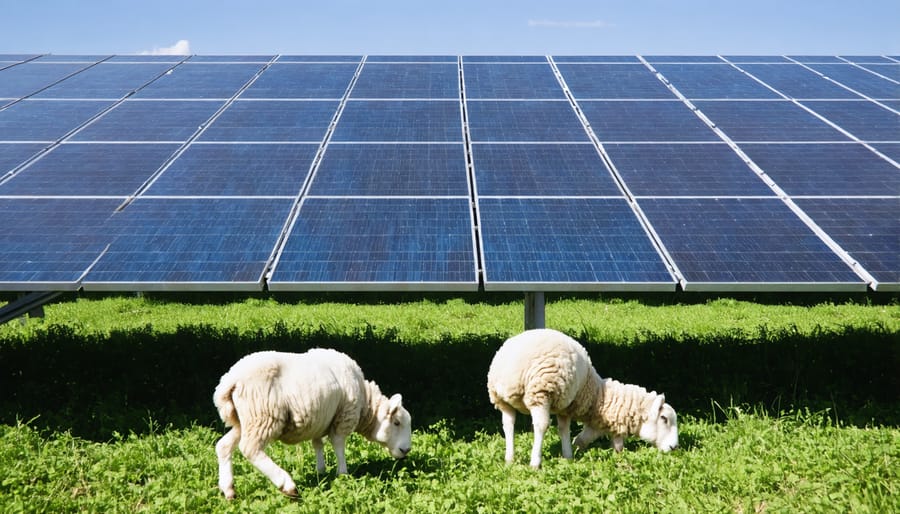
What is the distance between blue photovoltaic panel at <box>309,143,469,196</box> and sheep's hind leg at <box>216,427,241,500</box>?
392 cm

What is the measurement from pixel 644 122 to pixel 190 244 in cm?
740

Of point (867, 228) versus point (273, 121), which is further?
point (273, 121)

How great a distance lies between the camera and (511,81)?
1469 cm

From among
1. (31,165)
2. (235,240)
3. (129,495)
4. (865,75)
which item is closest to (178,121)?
(31,165)

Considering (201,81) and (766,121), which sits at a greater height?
(201,81)

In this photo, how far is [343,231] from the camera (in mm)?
8695

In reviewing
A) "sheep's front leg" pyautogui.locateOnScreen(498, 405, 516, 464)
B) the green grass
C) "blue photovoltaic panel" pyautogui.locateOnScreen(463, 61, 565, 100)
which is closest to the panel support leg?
the green grass

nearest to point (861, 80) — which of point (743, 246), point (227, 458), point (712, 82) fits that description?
point (712, 82)

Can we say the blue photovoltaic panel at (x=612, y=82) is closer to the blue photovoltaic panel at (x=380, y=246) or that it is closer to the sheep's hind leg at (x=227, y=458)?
the blue photovoltaic panel at (x=380, y=246)

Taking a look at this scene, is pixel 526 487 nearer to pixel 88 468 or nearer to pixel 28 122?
pixel 88 468

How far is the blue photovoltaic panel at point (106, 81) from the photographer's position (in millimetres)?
14000

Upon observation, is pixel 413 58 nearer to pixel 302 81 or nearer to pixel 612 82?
pixel 302 81

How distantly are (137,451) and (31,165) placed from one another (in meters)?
5.03

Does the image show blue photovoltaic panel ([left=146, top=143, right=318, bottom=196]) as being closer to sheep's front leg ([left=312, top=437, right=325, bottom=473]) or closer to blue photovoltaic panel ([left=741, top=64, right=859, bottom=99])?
sheep's front leg ([left=312, top=437, right=325, bottom=473])
